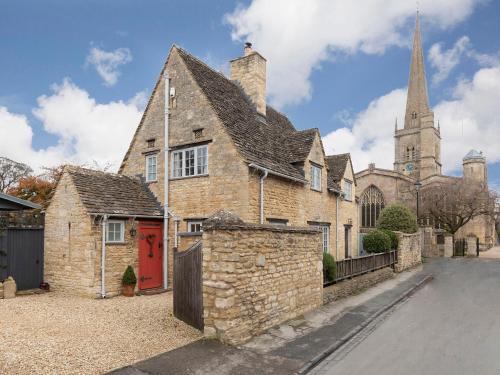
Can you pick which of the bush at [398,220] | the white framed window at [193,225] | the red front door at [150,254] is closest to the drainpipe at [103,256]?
the red front door at [150,254]

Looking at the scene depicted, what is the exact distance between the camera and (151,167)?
54.9 feet

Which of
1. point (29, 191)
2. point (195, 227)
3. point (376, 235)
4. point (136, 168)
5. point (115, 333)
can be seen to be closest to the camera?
point (115, 333)

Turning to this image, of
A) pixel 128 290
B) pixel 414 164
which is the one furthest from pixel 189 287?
pixel 414 164

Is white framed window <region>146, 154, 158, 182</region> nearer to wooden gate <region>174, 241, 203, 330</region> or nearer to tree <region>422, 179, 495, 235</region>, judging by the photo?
wooden gate <region>174, 241, 203, 330</region>

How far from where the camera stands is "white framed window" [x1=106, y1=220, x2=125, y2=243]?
13.6m

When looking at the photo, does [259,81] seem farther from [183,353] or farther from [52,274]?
[183,353]

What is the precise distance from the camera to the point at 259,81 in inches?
717

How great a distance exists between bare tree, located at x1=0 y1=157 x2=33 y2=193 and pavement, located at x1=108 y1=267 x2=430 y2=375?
33.4 meters

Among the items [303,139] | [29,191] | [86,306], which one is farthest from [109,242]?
[29,191]

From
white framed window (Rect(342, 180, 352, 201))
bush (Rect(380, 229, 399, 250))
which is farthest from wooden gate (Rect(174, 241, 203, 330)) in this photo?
bush (Rect(380, 229, 399, 250))

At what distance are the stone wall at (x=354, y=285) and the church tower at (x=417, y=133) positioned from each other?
60029 mm

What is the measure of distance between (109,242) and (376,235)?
14112 mm

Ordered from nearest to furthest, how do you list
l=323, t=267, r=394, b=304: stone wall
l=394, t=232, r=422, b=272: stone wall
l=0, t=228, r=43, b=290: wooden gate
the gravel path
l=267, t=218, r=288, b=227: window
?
the gravel path
l=323, t=267, r=394, b=304: stone wall
l=0, t=228, r=43, b=290: wooden gate
l=267, t=218, r=288, b=227: window
l=394, t=232, r=422, b=272: stone wall

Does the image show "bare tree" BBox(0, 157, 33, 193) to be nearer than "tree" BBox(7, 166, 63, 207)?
No
